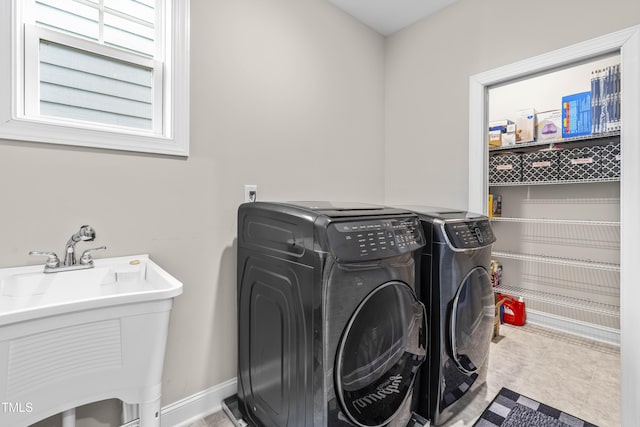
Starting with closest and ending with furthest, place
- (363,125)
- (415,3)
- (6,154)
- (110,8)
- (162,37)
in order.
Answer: (6,154) < (110,8) < (162,37) < (415,3) < (363,125)

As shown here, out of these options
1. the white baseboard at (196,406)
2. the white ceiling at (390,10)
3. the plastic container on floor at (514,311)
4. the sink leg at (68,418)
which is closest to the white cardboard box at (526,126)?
the white ceiling at (390,10)

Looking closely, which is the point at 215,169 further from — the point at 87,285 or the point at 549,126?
the point at 549,126

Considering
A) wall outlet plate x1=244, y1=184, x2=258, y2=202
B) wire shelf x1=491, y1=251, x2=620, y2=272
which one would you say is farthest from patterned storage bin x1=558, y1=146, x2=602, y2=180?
wall outlet plate x1=244, y1=184, x2=258, y2=202

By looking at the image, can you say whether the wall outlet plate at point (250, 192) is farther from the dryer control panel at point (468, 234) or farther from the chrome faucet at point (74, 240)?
the dryer control panel at point (468, 234)

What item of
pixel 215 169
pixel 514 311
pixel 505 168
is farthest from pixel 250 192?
pixel 514 311

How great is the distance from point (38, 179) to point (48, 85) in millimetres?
436

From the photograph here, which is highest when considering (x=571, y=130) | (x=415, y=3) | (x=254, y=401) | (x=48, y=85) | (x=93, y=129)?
(x=415, y=3)

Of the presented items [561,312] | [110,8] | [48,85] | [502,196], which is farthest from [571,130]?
[48,85]

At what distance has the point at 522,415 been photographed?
1634 mm

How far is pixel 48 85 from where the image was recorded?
1.34 metres

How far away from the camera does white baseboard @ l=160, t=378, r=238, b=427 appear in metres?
1.55

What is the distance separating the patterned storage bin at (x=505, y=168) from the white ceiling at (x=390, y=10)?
1546mm

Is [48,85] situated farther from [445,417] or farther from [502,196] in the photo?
[502,196]

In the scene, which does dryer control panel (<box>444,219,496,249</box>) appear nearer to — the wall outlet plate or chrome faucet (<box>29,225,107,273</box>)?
the wall outlet plate
